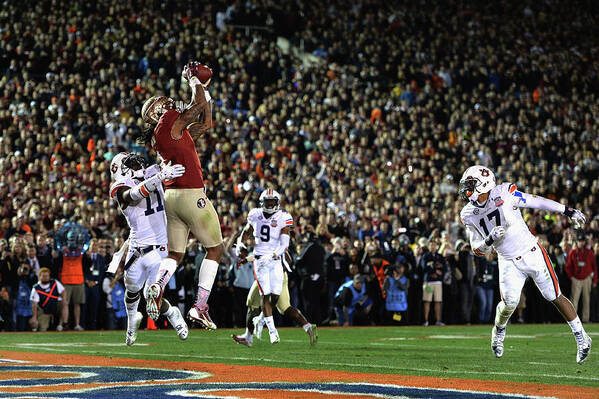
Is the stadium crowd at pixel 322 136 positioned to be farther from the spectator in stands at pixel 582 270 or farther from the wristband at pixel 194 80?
the wristband at pixel 194 80

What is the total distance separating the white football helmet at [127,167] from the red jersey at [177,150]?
3.55 feet

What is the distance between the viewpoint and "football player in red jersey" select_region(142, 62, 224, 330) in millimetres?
8750

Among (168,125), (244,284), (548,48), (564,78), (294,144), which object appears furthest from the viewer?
(548,48)

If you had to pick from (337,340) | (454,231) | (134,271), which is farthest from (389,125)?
(134,271)

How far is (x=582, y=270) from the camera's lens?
19.2 m

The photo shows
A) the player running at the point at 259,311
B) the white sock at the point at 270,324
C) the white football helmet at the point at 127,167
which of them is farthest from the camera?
the player running at the point at 259,311

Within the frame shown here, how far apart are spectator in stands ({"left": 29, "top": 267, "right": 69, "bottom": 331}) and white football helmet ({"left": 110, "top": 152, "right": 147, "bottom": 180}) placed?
19.6 feet

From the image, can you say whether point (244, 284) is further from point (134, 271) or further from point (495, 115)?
point (495, 115)

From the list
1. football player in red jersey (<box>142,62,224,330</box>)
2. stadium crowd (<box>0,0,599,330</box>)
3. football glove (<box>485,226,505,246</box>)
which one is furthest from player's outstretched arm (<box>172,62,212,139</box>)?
stadium crowd (<box>0,0,599,330</box>)

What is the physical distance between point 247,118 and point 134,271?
1306 cm

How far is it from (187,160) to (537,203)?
3435 mm

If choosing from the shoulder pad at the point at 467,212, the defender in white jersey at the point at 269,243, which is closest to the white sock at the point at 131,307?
the defender in white jersey at the point at 269,243

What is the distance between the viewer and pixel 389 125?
78.6 ft

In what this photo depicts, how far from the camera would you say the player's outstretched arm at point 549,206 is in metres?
9.05
